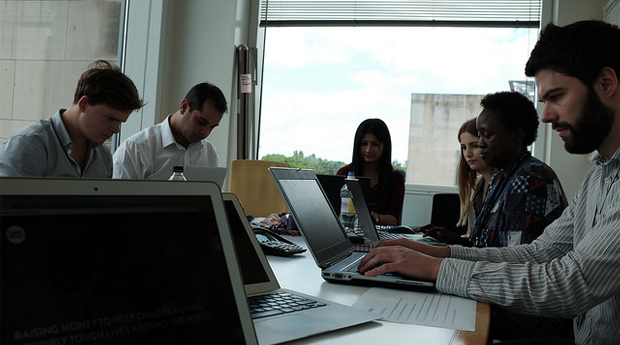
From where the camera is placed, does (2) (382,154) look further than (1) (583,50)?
Yes

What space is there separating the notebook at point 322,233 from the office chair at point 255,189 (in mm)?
1729

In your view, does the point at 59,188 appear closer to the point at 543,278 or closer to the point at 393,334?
the point at 393,334

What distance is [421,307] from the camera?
103cm

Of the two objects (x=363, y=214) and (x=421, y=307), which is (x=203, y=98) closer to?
(x=363, y=214)

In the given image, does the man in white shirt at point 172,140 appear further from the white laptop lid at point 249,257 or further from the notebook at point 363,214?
the white laptop lid at point 249,257

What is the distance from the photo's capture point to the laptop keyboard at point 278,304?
89 cm

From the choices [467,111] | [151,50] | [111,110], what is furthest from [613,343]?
[151,50]

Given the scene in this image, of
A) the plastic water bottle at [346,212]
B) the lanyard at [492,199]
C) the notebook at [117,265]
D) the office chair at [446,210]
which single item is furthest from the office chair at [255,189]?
the notebook at [117,265]

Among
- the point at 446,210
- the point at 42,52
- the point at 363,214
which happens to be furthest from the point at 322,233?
the point at 446,210

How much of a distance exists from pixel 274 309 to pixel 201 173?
47.5 inches

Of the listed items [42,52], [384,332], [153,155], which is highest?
[42,52]

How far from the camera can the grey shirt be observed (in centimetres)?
197

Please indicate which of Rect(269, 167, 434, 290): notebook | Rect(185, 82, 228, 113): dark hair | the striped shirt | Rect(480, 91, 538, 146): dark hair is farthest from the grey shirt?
Rect(480, 91, 538, 146): dark hair

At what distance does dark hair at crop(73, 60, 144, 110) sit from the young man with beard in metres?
1.49
